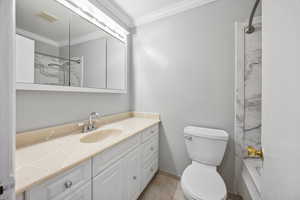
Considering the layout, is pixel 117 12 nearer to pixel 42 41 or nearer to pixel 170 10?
pixel 170 10

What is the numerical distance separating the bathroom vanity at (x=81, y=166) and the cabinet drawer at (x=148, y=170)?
1cm

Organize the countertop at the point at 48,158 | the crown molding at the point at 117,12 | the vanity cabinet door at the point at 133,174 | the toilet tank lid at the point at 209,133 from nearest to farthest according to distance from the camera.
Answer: the countertop at the point at 48,158, the vanity cabinet door at the point at 133,174, the toilet tank lid at the point at 209,133, the crown molding at the point at 117,12

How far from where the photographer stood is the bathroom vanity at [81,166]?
57 cm

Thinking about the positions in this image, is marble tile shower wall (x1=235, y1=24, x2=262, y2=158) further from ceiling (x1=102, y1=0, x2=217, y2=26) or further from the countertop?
the countertop

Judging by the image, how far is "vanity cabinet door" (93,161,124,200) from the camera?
2.63 ft

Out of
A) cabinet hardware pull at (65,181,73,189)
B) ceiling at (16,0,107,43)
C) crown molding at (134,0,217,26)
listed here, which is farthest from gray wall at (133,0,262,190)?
cabinet hardware pull at (65,181,73,189)

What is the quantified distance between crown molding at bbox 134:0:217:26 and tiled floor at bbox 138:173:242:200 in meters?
2.31

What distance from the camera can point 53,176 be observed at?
0.58m

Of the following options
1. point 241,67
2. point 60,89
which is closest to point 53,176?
point 60,89

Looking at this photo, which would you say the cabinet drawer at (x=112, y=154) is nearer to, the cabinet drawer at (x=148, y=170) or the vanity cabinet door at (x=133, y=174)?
the vanity cabinet door at (x=133, y=174)

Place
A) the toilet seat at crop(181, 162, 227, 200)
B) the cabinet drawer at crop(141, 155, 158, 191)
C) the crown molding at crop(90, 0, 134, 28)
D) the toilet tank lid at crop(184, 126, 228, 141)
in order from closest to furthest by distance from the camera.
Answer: the toilet seat at crop(181, 162, 227, 200), the toilet tank lid at crop(184, 126, 228, 141), the cabinet drawer at crop(141, 155, 158, 191), the crown molding at crop(90, 0, 134, 28)

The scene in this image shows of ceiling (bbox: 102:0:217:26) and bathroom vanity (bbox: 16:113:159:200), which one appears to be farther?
ceiling (bbox: 102:0:217:26)

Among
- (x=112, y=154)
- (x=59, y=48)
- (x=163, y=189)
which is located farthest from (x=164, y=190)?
(x=59, y=48)

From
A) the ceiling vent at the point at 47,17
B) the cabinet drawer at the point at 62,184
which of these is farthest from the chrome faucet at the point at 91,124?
the ceiling vent at the point at 47,17
